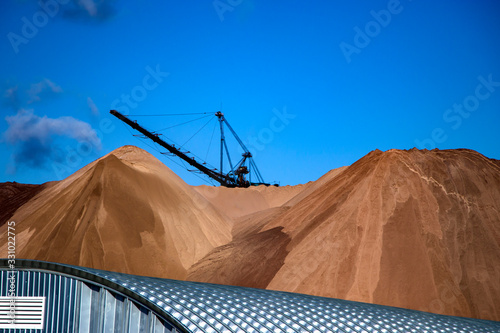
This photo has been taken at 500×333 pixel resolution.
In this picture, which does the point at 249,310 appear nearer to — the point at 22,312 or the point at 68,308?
the point at 68,308

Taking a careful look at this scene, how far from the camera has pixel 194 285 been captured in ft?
65.5

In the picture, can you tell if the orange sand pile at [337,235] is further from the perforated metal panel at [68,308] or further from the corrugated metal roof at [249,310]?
the perforated metal panel at [68,308]

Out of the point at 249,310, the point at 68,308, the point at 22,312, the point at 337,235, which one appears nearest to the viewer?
the point at 68,308

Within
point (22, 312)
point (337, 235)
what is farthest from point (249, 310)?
point (337, 235)

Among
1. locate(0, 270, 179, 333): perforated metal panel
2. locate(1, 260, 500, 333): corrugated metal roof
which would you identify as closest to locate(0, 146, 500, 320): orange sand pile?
locate(1, 260, 500, 333): corrugated metal roof

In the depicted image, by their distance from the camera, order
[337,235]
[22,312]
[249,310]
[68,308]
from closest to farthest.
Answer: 1. [68,308]
2. [22,312]
3. [249,310]
4. [337,235]

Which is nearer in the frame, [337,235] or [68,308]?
[68,308]

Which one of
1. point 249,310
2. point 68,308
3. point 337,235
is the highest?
point 337,235

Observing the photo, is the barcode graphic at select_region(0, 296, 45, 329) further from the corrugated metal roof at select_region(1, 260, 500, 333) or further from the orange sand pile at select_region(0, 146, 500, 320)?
the orange sand pile at select_region(0, 146, 500, 320)

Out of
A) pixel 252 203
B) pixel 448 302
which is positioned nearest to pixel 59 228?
pixel 448 302

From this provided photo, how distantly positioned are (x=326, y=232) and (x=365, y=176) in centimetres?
736

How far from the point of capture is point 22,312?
17.3 metres

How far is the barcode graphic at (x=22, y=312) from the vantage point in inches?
667

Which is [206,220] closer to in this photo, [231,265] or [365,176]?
[231,265]
